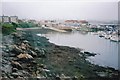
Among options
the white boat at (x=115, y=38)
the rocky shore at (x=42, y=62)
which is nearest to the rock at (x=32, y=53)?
the rocky shore at (x=42, y=62)

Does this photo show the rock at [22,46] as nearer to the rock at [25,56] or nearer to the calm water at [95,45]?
the rock at [25,56]

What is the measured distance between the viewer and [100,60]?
2711 mm

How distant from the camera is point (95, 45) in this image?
106 inches

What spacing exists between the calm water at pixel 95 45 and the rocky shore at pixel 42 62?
5 cm

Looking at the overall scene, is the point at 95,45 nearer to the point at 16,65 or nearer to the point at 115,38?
the point at 115,38

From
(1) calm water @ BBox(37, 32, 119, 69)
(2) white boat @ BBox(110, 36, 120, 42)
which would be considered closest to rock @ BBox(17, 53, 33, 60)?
(1) calm water @ BBox(37, 32, 119, 69)

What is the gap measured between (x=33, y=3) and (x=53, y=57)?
0.58 meters

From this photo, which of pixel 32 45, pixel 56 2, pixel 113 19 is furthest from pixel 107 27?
pixel 32 45

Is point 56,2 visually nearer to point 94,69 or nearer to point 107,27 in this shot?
point 107,27

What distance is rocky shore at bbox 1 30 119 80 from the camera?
2.65 m

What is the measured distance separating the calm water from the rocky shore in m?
0.05

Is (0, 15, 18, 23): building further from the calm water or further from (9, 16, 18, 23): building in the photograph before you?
the calm water

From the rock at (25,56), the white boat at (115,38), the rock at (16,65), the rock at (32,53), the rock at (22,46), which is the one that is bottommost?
the rock at (16,65)

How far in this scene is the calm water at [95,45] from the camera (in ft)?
8.84
